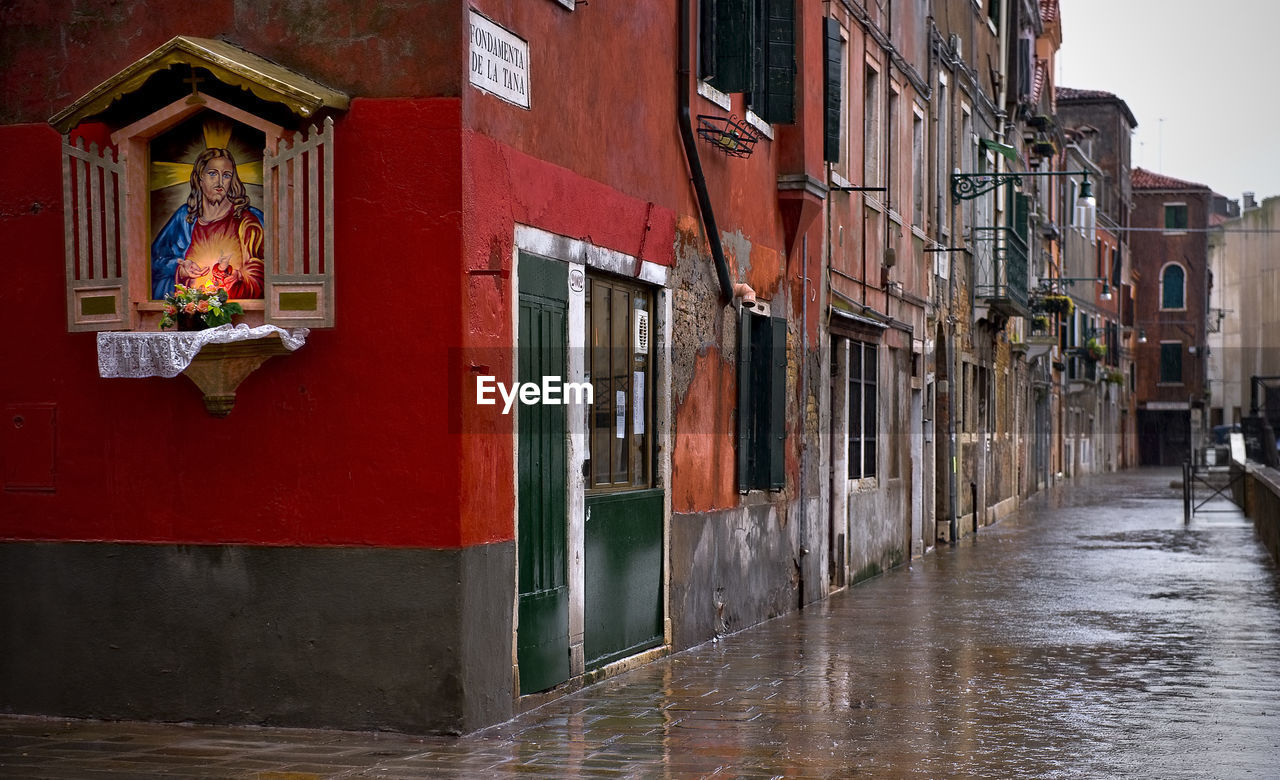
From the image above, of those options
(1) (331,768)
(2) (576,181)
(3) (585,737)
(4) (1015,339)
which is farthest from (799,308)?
(4) (1015,339)

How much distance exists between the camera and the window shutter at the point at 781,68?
1321 cm

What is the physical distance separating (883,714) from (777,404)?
4.81 metres

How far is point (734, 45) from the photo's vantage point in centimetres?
1219

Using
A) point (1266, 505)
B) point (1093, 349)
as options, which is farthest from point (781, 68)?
point (1093, 349)

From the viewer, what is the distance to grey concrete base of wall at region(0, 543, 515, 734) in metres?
8.32

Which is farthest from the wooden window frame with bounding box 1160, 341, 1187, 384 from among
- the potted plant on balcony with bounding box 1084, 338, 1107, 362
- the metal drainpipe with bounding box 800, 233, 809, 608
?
the metal drainpipe with bounding box 800, 233, 809, 608

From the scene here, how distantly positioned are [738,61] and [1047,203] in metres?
30.5

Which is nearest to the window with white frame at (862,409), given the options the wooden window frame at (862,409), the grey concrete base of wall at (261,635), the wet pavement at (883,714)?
the wooden window frame at (862,409)

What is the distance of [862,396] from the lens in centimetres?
1800

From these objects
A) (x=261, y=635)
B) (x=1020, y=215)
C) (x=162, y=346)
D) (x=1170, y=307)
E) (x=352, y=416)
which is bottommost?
(x=261, y=635)

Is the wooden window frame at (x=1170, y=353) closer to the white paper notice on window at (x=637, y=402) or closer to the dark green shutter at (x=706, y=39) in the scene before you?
the dark green shutter at (x=706, y=39)

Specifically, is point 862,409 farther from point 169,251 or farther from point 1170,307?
point 1170,307

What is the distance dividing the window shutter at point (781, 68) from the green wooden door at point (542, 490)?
4.15 meters

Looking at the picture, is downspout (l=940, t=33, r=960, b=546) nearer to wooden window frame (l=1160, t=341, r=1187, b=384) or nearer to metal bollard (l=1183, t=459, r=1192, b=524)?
metal bollard (l=1183, t=459, r=1192, b=524)
